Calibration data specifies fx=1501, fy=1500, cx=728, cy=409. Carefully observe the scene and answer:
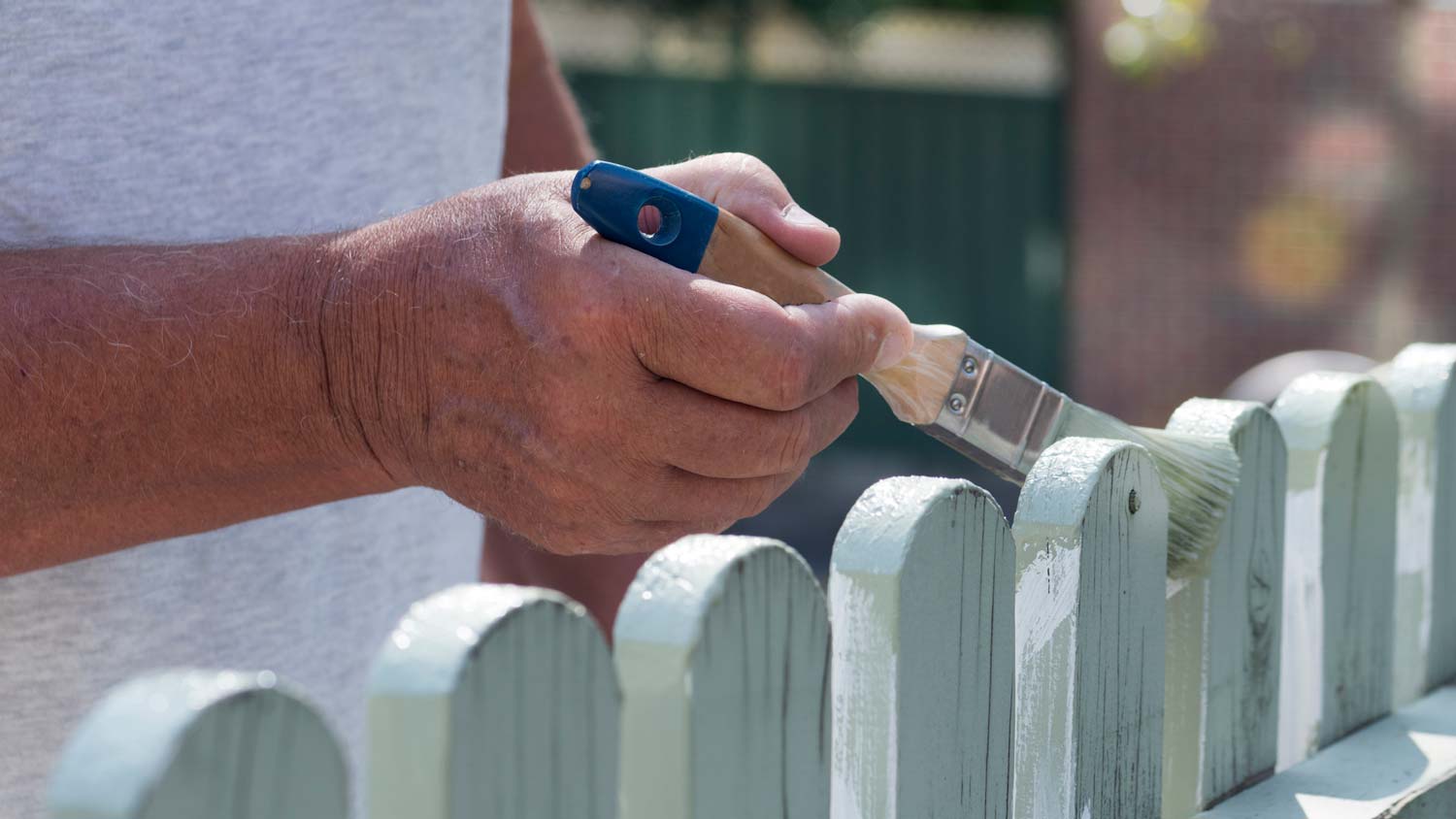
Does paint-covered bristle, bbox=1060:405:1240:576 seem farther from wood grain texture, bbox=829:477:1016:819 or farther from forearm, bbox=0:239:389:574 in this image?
forearm, bbox=0:239:389:574

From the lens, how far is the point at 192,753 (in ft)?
1.91

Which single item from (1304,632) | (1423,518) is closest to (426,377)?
(1304,632)

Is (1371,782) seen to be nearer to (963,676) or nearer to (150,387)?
(963,676)

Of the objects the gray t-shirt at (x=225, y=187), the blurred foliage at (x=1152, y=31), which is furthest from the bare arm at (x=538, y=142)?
the blurred foliage at (x=1152, y=31)

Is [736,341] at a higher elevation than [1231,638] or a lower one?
higher

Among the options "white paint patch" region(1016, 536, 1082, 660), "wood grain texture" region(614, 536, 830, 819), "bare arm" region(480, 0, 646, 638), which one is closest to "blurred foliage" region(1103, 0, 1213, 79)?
"bare arm" region(480, 0, 646, 638)

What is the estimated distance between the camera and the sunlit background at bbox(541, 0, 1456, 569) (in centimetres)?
926

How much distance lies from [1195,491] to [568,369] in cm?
51

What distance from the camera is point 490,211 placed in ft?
3.76

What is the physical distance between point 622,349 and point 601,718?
402 millimetres

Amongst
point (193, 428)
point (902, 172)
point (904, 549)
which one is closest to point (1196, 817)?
point (904, 549)

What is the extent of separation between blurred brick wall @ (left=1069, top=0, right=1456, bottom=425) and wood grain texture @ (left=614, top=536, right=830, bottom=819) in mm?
8607

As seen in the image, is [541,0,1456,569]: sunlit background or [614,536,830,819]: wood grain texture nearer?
[614,536,830,819]: wood grain texture

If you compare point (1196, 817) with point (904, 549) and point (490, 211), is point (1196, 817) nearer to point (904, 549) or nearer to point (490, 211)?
point (904, 549)
